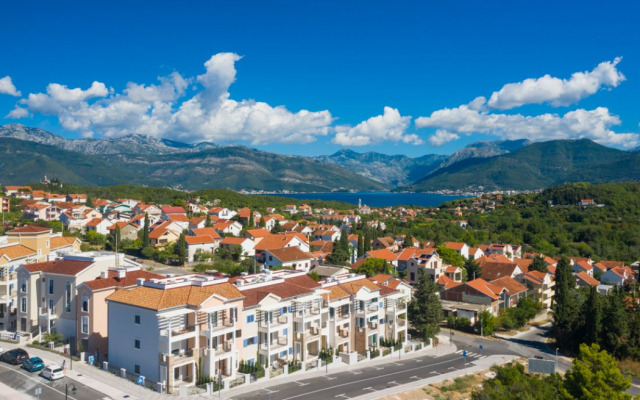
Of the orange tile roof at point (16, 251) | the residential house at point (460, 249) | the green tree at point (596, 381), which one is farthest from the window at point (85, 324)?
the residential house at point (460, 249)

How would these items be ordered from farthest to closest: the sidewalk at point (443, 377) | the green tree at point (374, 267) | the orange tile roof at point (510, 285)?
the green tree at point (374, 267)
the orange tile roof at point (510, 285)
the sidewalk at point (443, 377)

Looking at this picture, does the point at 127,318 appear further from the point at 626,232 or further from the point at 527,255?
the point at 626,232

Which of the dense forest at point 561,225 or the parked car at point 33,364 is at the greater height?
the dense forest at point 561,225

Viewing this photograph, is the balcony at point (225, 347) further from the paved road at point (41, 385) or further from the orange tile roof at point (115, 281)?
the orange tile roof at point (115, 281)

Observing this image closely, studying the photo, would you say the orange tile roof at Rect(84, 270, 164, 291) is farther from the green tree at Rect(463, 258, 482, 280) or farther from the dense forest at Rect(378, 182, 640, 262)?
the dense forest at Rect(378, 182, 640, 262)

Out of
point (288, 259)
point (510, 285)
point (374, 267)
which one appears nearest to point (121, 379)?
point (374, 267)

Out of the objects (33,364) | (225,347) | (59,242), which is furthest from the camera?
(59,242)

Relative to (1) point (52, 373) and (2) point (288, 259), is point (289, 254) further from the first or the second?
(1) point (52, 373)
